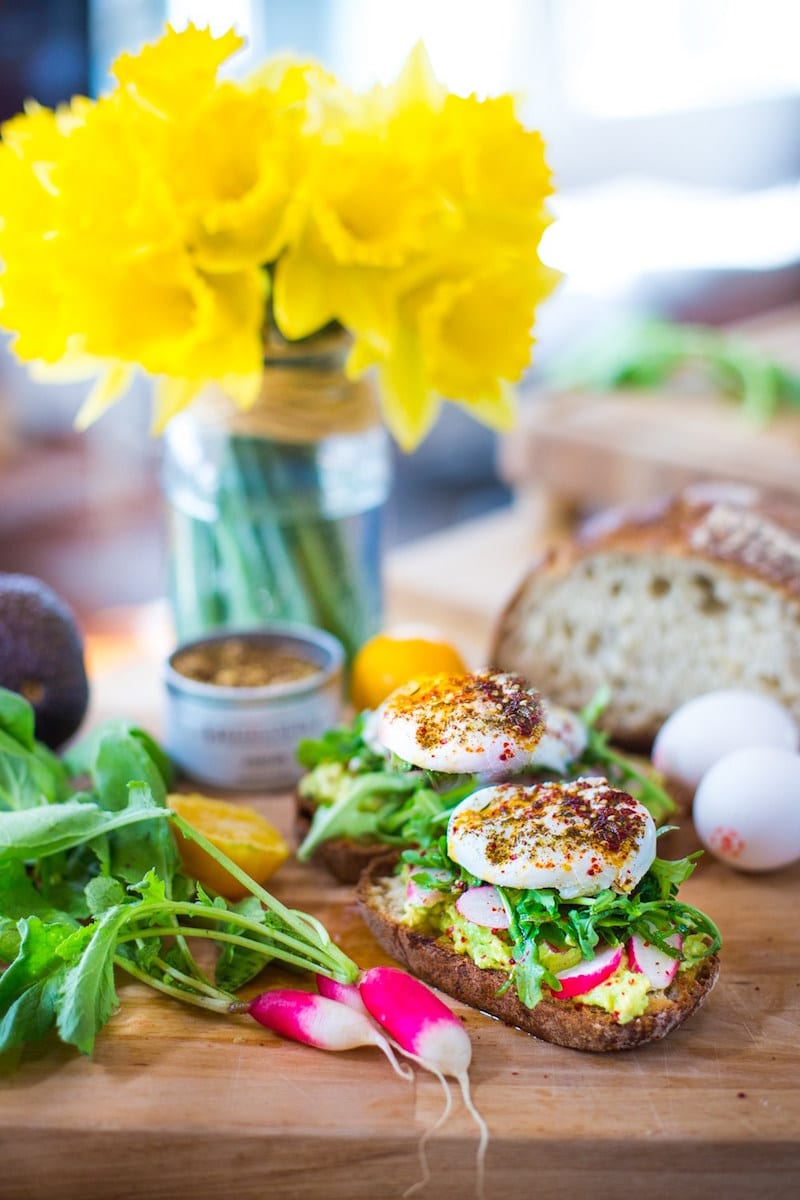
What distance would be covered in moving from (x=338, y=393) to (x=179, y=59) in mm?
639

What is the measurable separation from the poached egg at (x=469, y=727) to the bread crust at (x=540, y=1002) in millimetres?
234

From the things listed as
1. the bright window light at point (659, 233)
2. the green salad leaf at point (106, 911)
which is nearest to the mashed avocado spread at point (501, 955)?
the green salad leaf at point (106, 911)

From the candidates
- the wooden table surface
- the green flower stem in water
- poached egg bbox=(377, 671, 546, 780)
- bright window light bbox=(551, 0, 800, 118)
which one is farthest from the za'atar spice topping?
bright window light bbox=(551, 0, 800, 118)

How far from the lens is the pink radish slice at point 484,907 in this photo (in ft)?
5.40

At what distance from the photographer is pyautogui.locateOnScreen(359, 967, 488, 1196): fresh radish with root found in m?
1.50

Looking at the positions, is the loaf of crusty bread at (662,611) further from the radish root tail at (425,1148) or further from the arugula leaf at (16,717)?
the radish root tail at (425,1148)

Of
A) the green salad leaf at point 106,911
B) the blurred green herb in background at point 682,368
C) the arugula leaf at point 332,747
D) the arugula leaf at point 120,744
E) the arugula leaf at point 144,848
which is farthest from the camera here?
the blurred green herb in background at point 682,368

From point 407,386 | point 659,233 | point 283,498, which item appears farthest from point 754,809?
point 659,233

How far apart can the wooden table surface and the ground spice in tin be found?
742 millimetres

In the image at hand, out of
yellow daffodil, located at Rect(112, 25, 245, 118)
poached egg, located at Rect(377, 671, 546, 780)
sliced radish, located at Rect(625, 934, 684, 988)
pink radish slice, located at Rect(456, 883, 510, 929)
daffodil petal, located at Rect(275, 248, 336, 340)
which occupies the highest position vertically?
yellow daffodil, located at Rect(112, 25, 245, 118)

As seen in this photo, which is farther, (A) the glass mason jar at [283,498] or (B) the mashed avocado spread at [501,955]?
(A) the glass mason jar at [283,498]

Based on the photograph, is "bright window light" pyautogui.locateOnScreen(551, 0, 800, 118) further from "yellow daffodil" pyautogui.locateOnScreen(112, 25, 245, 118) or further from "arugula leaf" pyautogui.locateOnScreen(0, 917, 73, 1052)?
"arugula leaf" pyautogui.locateOnScreen(0, 917, 73, 1052)

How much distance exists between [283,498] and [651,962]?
3.59 ft

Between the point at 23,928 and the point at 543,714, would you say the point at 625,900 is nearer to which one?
the point at 543,714
